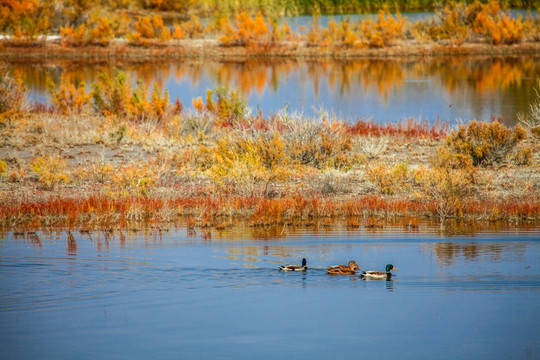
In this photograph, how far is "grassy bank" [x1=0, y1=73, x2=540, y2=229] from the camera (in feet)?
44.9

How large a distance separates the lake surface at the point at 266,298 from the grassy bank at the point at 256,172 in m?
1.43

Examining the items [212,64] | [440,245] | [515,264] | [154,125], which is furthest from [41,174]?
[212,64]

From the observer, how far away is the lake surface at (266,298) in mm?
8039

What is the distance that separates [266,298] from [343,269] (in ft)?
3.78

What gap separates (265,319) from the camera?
878cm

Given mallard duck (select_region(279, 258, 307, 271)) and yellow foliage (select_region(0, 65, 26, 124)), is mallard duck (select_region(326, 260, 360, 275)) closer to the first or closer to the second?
mallard duck (select_region(279, 258, 307, 271))

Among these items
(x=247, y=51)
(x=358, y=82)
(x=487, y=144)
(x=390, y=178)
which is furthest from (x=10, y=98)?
(x=247, y=51)

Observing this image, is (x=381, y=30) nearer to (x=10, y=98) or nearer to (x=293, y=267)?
(x=10, y=98)

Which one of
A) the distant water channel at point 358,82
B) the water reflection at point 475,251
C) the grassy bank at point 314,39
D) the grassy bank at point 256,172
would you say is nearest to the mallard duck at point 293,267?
the water reflection at point 475,251

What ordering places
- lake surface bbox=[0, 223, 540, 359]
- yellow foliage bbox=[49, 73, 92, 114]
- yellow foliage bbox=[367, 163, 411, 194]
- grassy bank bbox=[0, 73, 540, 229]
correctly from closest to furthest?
lake surface bbox=[0, 223, 540, 359] → grassy bank bbox=[0, 73, 540, 229] → yellow foliage bbox=[367, 163, 411, 194] → yellow foliage bbox=[49, 73, 92, 114]

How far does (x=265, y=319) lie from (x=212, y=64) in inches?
1383

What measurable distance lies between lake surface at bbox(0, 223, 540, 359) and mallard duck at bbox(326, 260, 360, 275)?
0.11 metres

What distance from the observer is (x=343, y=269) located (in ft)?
32.9

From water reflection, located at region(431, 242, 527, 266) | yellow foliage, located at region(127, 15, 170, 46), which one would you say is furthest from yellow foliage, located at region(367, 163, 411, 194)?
yellow foliage, located at region(127, 15, 170, 46)
